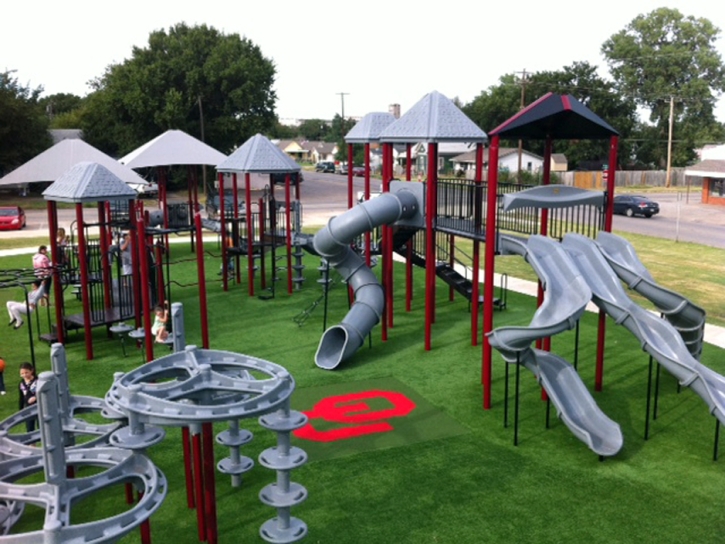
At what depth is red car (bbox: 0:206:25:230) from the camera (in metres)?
36.1

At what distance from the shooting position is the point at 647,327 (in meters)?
11.1

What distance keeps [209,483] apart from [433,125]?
982 cm

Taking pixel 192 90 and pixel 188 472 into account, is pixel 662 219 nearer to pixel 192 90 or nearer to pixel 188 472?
pixel 192 90

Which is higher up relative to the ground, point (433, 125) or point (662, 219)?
point (433, 125)

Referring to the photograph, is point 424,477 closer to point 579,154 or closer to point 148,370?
point 148,370

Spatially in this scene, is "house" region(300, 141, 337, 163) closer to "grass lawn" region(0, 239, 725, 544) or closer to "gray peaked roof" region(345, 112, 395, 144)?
"gray peaked roof" region(345, 112, 395, 144)

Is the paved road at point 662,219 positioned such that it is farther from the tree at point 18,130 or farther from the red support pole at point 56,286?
the red support pole at point 56,286

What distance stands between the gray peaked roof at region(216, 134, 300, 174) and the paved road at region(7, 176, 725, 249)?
18246 millimetres

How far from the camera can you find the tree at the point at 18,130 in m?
51.5

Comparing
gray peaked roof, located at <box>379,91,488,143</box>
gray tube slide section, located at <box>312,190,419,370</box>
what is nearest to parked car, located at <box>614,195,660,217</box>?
gray peaked roof, located at <box>379,91,488,143</box>

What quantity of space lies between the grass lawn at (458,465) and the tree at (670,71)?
77.3 m

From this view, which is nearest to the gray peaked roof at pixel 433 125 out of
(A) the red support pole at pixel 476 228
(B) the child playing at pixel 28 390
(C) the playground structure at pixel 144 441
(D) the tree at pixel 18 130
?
(A) the red support pole at pixel 476 228

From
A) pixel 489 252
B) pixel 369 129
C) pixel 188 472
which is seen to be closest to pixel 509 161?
pixel 369 129

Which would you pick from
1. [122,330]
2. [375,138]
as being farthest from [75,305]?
[375,138]
